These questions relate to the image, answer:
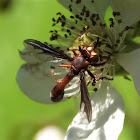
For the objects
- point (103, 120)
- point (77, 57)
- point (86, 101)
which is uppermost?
point (77, 57)

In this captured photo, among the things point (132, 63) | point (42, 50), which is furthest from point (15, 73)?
point (132, 63)

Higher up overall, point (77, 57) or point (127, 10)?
point (127, 10)

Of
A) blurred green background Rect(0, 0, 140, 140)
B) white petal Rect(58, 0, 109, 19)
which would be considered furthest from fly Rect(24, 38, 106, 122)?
blurred green background Rect(0, 0, 140, 140)

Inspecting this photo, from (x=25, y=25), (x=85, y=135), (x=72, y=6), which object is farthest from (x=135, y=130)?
(x=25, y=25)

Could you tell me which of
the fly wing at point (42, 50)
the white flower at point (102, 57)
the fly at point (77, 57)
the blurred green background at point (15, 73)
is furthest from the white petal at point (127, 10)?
the blurred green background at point (15, 73)

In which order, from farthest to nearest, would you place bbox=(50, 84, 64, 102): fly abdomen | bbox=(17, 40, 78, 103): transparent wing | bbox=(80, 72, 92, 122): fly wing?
bbox=(17, 40, 78, 103): transparent wing
bbox=(50, 84, 64, 102): fly abdomen
bbox=(80, 72, 92, 122): fly wing

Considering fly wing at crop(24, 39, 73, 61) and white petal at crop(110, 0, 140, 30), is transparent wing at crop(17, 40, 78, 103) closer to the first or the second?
fly wing at crop(24, 39, 73, 61)

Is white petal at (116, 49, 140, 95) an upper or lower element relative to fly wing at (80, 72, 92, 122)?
upper

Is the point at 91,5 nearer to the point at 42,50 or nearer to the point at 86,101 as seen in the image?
the point at 42,50
